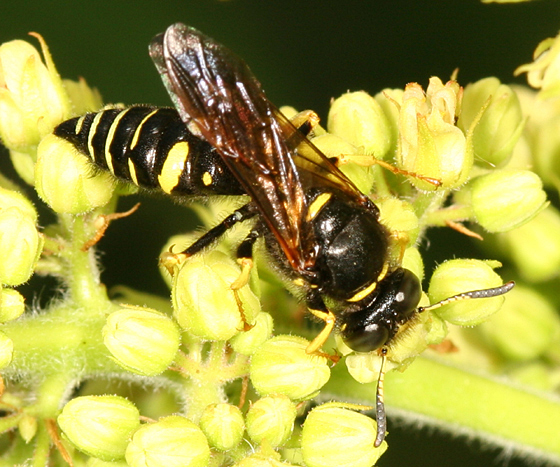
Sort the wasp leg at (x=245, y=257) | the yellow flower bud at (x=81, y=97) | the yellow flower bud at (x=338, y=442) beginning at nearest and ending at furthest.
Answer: the yellow flower bud at (x=338, y=442)
the wasp leg at (x=245, y=257)
the yellow flower bud at (x=81, y=97)

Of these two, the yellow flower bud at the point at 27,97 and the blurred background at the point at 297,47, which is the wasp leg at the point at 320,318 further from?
the blurred background at the point at 297,47

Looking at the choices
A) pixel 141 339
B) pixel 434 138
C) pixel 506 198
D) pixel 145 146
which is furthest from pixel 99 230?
pixel 506 198

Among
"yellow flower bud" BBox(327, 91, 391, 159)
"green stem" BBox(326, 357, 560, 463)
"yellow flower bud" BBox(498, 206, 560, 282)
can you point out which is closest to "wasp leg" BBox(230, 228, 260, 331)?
"yellow flower bud" BBox(327, 91, 391, 159)

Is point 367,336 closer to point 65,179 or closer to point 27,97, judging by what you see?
point 65,179

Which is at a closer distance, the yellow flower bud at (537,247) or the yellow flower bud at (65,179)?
the yellow flower bud at (65,179)

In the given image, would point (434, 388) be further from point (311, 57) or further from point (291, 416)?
point (311, 57)

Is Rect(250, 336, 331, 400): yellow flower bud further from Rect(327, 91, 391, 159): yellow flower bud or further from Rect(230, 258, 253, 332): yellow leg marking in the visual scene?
Rect(327, 91, 391, 159): yellow flower bud

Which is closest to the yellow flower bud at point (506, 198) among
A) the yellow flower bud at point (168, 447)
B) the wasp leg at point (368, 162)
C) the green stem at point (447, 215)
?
the green stem at point (447, 215)
